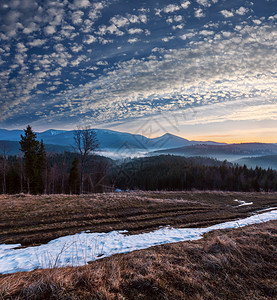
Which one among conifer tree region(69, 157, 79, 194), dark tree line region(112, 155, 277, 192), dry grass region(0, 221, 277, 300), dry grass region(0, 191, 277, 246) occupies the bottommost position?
dark tree line region(112, 155, 277, 192)

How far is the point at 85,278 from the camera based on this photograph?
3197 mm

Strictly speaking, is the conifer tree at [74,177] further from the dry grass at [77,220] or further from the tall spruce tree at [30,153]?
the dry grass at [77,220]

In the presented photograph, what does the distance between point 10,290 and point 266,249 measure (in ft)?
21.2

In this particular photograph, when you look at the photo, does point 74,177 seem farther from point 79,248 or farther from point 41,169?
point 79,248

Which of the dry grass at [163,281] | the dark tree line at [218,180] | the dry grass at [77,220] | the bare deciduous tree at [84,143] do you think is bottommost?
the dark tree line at [218,180]

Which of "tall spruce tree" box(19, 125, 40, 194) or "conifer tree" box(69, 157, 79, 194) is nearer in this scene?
"tall spruce tree" box(19, 125, 40, 194)

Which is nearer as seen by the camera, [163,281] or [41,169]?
[163,281]

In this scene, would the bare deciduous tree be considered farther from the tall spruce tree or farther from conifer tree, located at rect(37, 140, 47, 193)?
conifer tree, located at rect(37, 140, 47, 193)

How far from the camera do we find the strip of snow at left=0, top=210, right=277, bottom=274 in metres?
6.15

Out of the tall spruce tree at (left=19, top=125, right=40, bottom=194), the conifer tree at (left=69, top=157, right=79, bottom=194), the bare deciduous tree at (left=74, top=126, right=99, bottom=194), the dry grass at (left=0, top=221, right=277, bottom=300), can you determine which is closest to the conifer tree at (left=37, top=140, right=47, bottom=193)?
the tall spruce tree at (left=19, top=125, right=40, bottom=194)

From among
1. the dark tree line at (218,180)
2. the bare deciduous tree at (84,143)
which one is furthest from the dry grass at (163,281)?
the dark tree line at (218,180)

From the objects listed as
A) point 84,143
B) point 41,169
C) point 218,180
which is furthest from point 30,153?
point 218,180

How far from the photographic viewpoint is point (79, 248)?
7707 millimetres

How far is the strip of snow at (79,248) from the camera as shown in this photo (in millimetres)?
6146
